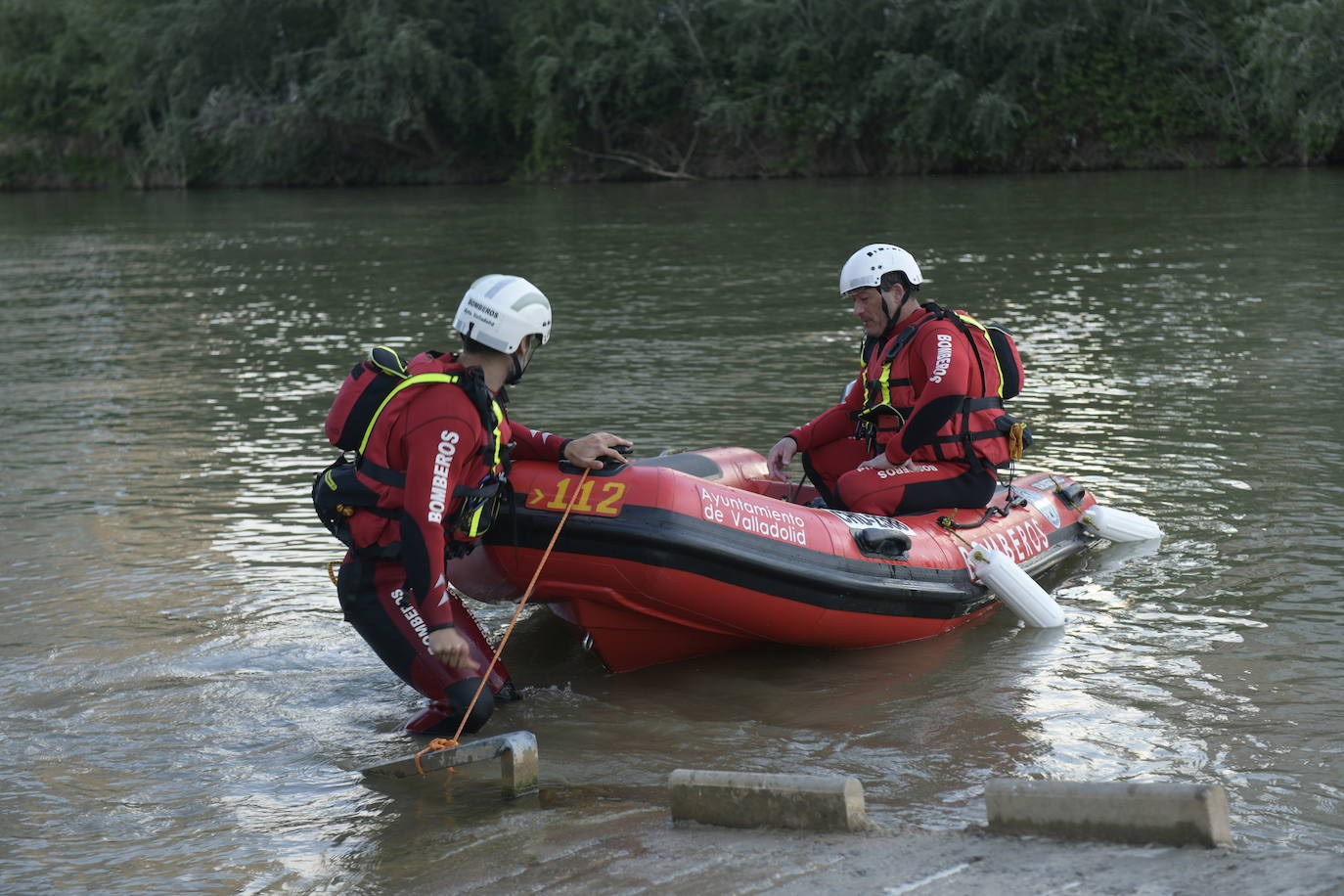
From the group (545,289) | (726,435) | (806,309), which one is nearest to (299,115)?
(545,289)

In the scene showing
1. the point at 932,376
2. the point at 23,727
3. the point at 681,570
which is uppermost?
the point at 932,376

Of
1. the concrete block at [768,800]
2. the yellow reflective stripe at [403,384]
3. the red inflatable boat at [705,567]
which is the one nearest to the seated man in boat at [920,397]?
the red inflatable boat at [705,567]

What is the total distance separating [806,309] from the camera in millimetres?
12484

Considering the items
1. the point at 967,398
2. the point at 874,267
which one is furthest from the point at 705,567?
the point at 874,267

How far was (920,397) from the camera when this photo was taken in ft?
17.6

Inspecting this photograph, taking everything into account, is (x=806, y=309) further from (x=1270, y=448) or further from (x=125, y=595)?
(x=125, y=595)

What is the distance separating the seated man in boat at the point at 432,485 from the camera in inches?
157

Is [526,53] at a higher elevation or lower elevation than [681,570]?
higher

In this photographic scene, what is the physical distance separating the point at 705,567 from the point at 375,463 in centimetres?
111

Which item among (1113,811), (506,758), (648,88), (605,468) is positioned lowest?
(506,758)

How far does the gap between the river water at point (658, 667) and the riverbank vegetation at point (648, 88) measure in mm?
12065

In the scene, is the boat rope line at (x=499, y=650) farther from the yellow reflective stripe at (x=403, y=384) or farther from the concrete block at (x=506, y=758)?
the yellow reflective stripe at (x=403, y=384)

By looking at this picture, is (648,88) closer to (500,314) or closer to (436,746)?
(500,314)

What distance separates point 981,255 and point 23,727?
12.3 metres
